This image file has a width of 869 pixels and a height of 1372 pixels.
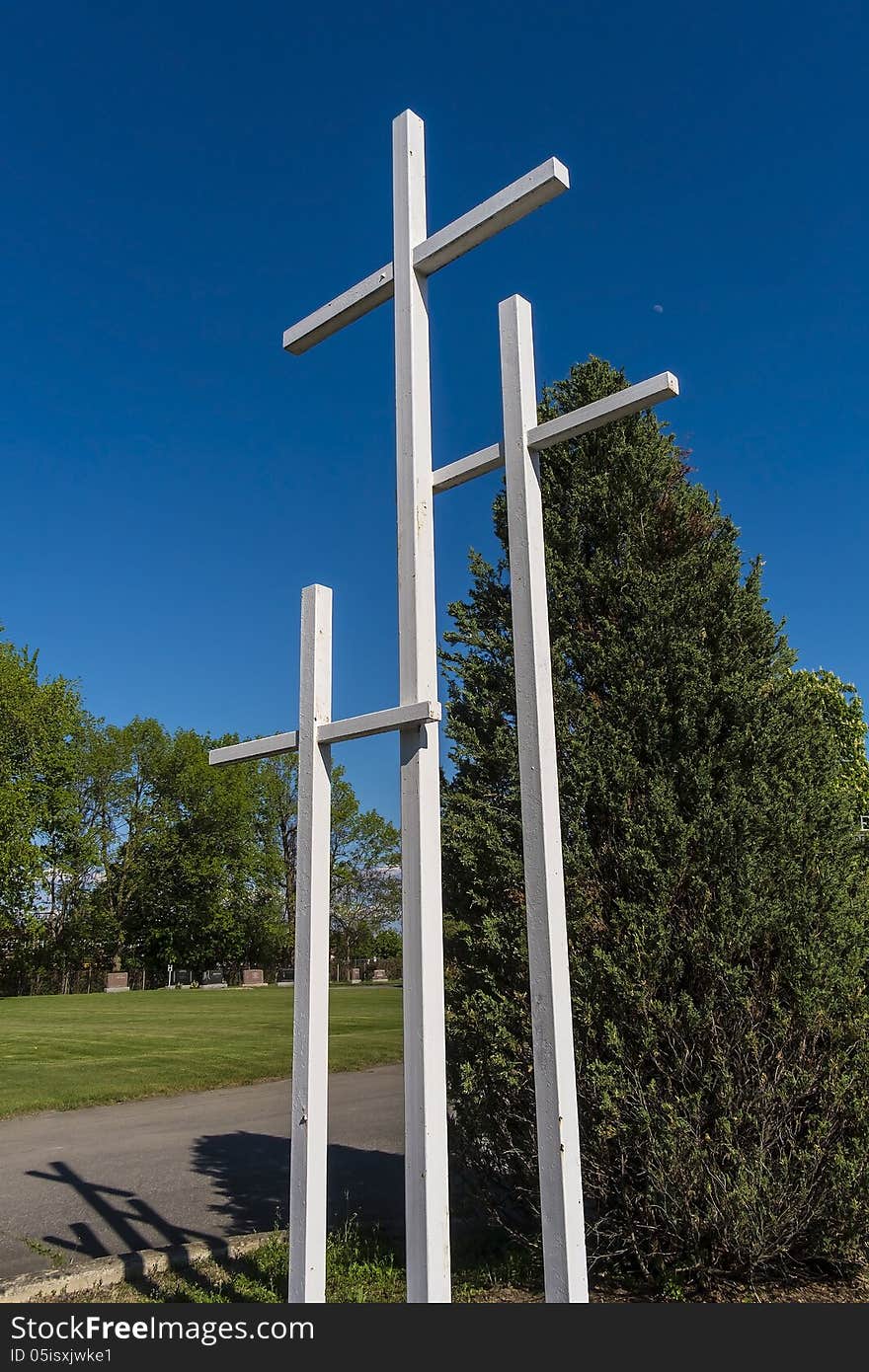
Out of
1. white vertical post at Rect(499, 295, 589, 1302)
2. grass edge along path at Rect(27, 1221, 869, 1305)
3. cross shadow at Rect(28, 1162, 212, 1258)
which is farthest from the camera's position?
cross shadow at Rect(28, 1162, 212, 1258)

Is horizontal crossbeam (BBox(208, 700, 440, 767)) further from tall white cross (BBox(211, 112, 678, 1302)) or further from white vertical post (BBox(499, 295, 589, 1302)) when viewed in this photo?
white vertical post (BBox(499, 295, 589, 1302))

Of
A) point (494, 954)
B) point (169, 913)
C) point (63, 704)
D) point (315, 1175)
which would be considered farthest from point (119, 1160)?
point (169, 913)

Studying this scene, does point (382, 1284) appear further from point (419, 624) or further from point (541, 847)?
point (419, 624)

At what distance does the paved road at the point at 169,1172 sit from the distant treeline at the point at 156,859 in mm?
24713

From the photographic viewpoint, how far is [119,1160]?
7395 mm

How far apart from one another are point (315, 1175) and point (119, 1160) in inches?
216

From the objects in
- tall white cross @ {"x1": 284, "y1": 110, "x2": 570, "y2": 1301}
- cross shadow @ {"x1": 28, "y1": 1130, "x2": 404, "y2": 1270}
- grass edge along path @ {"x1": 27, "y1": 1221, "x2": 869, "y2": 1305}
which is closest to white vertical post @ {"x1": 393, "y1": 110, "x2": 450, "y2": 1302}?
tall white cross @ {"x1": 284, "y1": 110, "x2": 570, "y2": 1301}

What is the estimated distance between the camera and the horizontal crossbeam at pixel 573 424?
290 cm

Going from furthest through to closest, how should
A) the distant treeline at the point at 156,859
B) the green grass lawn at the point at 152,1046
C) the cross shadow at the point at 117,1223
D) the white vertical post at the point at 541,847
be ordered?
the distant treeline at the point at 156,859 < the green grass lawn at the point at 152,1046 < the cross shadow at the point at 117,1223 < the white vertical post at the point at 541,847

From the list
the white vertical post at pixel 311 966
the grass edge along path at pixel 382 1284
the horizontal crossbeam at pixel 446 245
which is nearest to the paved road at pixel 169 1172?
the grass edge along path at pixel 382 1284

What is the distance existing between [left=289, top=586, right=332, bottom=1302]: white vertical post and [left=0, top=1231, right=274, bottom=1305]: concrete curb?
1830 millimetres

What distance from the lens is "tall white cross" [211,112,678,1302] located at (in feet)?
8.60

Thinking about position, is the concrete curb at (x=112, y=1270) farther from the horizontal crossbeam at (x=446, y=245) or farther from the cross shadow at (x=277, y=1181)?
the horizontal crossbeam at (x=446, y=245)

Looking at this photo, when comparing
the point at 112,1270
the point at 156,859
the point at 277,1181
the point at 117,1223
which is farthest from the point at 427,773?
the point at 156,859
